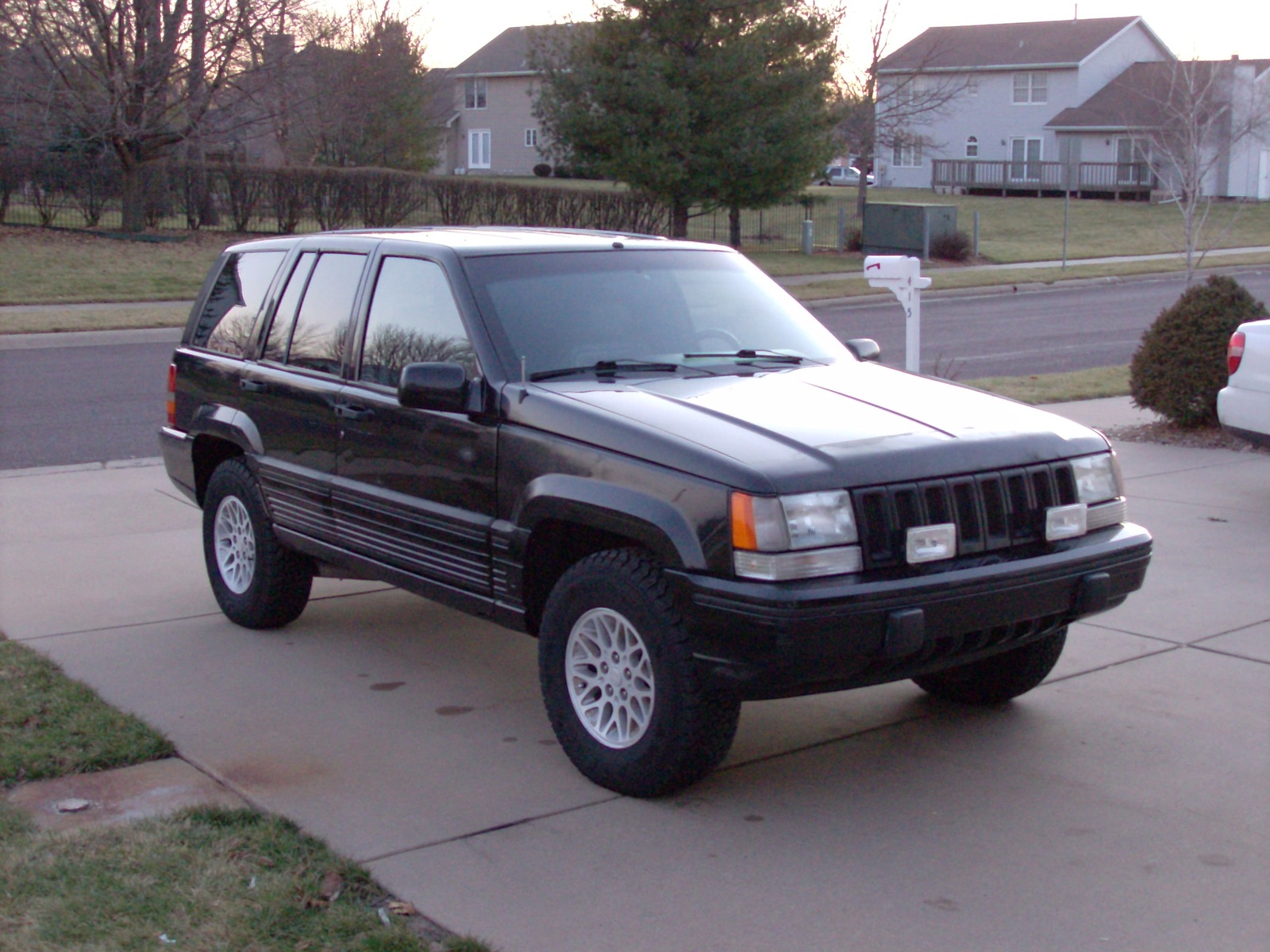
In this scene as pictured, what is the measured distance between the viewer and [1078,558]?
15.2 ft

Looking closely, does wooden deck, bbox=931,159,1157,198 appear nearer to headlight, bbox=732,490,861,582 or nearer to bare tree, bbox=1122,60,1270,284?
bare tree, bbox=1122,60,1270,284

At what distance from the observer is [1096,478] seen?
4.89 meters

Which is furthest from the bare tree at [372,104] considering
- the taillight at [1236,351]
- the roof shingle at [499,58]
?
the taillight at [1236,351]

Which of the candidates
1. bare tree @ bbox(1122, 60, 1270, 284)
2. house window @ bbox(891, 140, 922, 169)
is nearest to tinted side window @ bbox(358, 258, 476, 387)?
bare tree @ bbox(1122, 60, 1270, 284)

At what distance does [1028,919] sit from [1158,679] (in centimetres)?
230

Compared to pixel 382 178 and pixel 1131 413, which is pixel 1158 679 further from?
pixel 382 178

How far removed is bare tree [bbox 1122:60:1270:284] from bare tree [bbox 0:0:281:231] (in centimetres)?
1759

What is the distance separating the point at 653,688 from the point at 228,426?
9.95ft

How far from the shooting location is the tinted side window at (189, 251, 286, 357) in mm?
6633

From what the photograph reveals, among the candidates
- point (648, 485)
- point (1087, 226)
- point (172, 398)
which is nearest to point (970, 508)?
point (648, 485)

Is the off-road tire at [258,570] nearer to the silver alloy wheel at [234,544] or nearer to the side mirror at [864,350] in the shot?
the silver alloy wheel at [234,544]

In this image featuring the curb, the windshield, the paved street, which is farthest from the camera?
the paved street

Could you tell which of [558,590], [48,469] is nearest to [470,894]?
[558,590]

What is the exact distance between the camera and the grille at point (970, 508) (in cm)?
427
